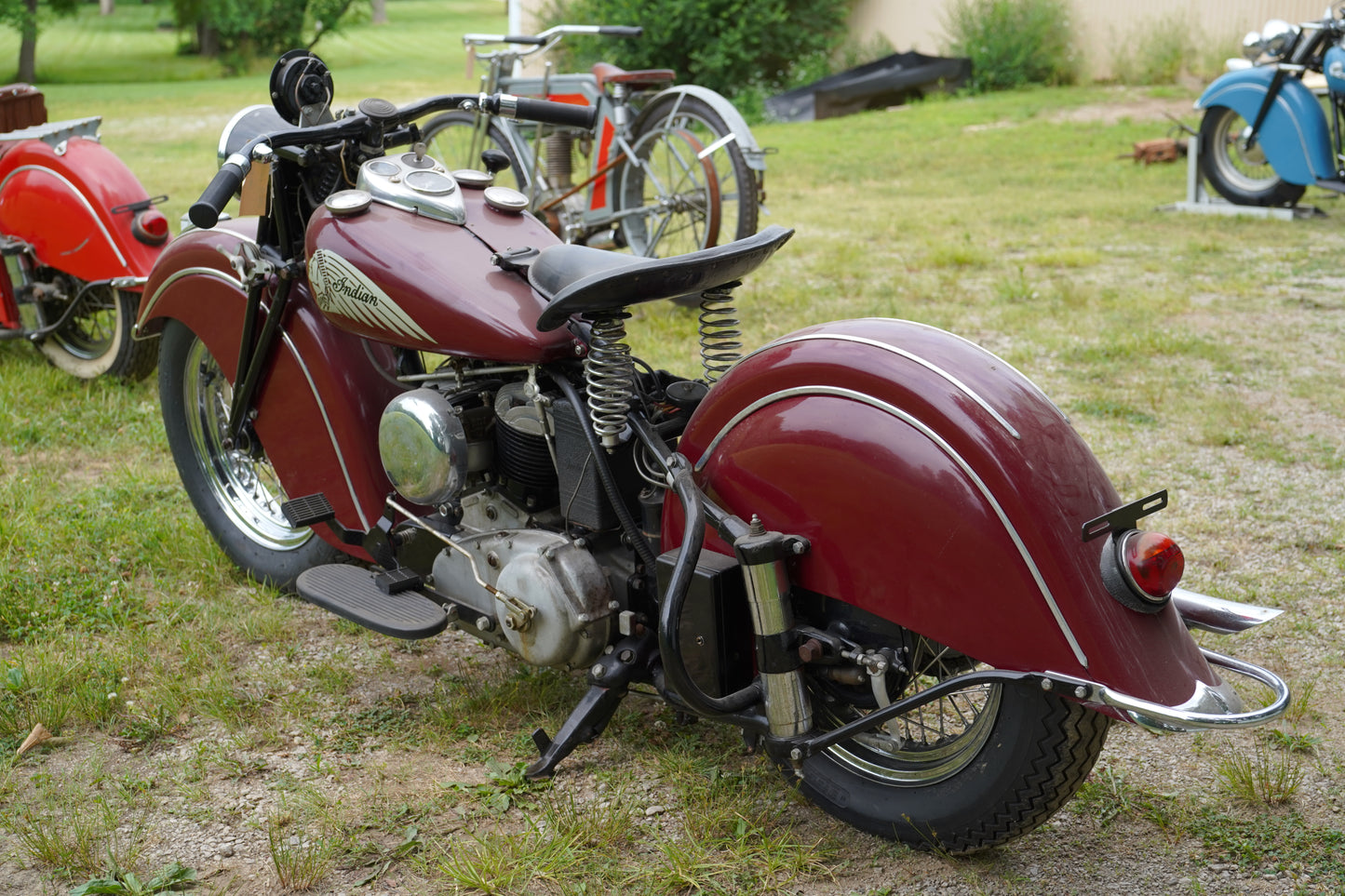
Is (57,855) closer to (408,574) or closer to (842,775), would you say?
(408,574)

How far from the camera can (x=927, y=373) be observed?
2.07 metres

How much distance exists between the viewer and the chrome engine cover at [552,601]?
2.52 metres

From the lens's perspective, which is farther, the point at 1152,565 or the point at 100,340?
the point at 100,340

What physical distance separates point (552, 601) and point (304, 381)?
105 cm

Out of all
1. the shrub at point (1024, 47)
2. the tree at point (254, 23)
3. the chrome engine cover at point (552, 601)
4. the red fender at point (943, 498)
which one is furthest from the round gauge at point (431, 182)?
the tree at point (254, 23)

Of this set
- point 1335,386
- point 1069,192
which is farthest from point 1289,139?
point 1335,386

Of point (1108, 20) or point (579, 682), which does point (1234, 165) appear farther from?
point (1108, 20)

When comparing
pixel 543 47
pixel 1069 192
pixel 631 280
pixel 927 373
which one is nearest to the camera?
pixel 927 373

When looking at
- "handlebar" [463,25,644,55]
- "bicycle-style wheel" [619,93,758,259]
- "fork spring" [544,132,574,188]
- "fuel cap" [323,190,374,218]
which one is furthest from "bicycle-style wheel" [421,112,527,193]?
"fuel cap" [323,190,374,218]

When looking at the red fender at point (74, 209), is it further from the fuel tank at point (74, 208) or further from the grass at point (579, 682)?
the grass at point (579, 682)

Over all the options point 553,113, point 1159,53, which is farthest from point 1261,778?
point 1159,53

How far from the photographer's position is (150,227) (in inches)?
199

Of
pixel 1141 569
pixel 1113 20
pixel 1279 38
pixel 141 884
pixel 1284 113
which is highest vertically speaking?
pixel 1113 20

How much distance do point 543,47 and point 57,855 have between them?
5.66 m
